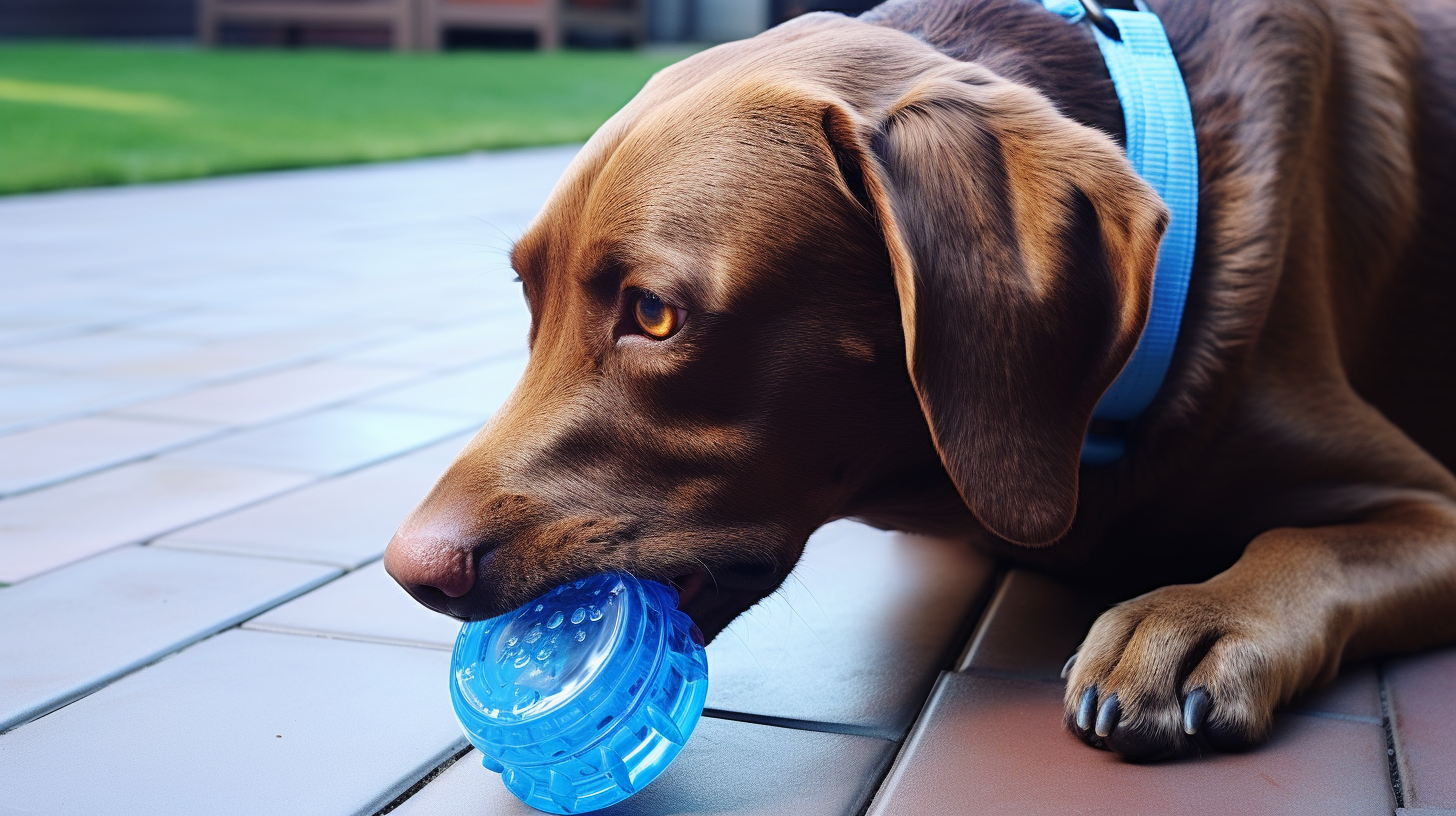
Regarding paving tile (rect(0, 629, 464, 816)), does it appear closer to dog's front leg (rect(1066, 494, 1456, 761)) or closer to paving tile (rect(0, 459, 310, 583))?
paving tile (rect(0, 459, 310, 583))

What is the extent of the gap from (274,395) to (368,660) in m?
2.12

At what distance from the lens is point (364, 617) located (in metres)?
2.48

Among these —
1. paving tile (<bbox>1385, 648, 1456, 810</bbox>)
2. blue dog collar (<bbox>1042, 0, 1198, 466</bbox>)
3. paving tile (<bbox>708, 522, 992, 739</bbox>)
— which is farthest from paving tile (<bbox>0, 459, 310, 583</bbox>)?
paving tile (<bbox>1385, 648, 1456, 810</bbox>)

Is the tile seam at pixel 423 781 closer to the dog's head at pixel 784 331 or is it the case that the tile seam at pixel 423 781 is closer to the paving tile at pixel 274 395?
the dog's head at pixel 784 331

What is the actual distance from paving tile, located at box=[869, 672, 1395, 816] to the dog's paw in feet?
0.10

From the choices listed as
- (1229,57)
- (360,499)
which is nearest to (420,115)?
(360,499)

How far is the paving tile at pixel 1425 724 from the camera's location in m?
1.80

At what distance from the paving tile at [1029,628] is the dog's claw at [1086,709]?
0.79ft

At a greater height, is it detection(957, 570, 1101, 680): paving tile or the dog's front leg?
the dog's front leg

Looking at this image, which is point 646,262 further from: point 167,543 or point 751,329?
point 167,543

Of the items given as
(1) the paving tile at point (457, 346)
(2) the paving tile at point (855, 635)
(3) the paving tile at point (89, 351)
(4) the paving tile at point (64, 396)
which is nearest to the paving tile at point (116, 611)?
(2) the paving tile at point (855, 635)

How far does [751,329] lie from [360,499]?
1.47 metres

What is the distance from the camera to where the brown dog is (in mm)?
1940

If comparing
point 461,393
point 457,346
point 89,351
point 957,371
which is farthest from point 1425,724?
point 89,351
